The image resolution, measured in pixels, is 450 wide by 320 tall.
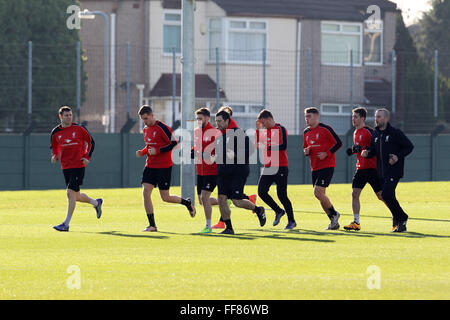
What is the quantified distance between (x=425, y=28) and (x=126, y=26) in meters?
41.5

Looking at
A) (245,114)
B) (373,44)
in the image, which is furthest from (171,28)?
(373,44)

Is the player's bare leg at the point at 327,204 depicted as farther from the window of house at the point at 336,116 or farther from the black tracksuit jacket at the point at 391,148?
the window of house at the point at 336,116

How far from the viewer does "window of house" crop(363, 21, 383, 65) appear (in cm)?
4575

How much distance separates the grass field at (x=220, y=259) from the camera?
935cm

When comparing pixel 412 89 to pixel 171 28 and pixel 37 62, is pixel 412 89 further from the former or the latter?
pixel 37 62

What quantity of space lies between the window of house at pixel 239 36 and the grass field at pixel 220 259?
22104 millimetres

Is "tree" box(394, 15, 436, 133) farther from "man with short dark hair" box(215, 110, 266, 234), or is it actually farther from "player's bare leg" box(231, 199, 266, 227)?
"man with short dark hair" box(215, 110, 266, 234)

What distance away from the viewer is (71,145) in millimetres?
16562

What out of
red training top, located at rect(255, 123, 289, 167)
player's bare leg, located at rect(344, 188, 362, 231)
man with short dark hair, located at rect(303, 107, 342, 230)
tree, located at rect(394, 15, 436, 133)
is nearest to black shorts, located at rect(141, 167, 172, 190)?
red training top, located at rect(255, 123, 289, 167)

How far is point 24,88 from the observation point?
1323 inches

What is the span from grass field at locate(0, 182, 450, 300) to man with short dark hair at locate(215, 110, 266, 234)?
0.67 meters

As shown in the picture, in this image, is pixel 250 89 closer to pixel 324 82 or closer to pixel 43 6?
pixel 324 82

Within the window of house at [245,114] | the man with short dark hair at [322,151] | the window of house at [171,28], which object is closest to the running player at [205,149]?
the man with short dark hair at [322,151]
